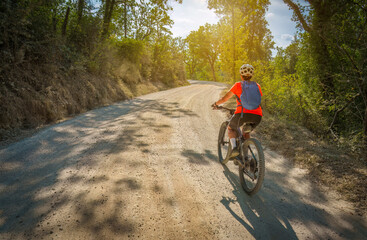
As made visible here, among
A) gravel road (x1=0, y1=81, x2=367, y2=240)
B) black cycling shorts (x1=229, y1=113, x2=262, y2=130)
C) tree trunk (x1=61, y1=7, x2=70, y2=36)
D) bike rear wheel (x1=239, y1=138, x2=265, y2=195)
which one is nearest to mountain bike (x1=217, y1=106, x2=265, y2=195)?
bike rear wheel (x1=239, y1=138, x2=265, y2=195)

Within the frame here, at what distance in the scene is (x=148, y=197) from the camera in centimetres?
315

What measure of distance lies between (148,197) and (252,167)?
1727 millimetres

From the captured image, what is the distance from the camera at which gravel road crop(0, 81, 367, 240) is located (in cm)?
254

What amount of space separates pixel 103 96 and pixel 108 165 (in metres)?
8.68

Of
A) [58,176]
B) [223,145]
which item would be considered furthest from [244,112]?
[58,176]

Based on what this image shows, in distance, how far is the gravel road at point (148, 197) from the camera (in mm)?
2537

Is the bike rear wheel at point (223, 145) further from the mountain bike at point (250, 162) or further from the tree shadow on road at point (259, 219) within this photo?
the tree shadow on road at point (259, 219)

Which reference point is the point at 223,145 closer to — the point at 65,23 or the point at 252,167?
the point at 252,167

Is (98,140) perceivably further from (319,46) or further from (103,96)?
(319,46)

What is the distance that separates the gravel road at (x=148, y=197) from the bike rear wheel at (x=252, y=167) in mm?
190

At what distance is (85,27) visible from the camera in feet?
37.9

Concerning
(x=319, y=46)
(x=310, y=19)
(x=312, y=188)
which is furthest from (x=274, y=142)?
(x=310, y=19)

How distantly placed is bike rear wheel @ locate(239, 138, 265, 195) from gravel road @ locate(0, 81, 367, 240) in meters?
0.19

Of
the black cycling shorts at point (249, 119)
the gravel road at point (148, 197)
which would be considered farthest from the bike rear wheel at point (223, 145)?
the black cycling shorts at point (249, 119)
